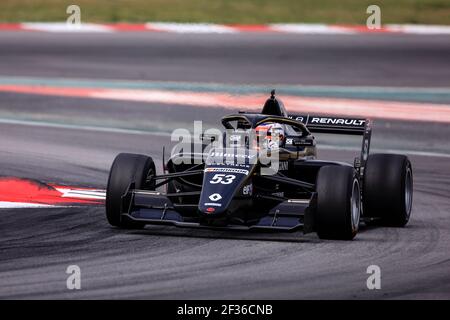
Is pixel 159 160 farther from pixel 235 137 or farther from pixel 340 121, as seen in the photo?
pixel 235 137

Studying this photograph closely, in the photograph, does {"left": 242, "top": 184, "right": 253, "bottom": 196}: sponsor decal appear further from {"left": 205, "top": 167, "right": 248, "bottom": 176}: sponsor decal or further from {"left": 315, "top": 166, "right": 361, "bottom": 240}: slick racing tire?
{"left": 315, "top": 166, "right": 361, "bottom": 240}: slick racing tire

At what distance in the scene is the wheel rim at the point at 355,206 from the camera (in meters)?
11.8

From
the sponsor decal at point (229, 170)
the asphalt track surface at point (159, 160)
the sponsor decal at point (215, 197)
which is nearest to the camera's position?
the asphalt track surface at point (159, 160)

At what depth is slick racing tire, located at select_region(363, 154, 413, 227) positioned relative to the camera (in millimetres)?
12656

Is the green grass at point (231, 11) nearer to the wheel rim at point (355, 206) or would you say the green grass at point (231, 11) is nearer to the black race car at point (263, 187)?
the black race car at point (263, 187)

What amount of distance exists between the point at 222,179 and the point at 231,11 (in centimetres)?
1788

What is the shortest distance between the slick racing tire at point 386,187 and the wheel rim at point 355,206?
458 mm

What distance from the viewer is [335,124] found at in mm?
13945

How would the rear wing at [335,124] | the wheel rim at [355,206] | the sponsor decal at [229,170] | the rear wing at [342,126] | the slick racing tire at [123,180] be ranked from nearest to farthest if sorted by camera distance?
the sponsor decal at [229,170] → the wheel rim at [355,206] → the slick racing tire at [123,180] → the rear wing at [342,126] → the rear wing at [335,124]

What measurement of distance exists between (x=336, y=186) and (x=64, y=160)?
6.22 meters

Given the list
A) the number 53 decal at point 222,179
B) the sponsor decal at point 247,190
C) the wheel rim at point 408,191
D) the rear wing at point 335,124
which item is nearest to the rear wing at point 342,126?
the rear wing at point 335,124

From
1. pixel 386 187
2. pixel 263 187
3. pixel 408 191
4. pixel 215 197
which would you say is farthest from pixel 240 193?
pixel 408 191

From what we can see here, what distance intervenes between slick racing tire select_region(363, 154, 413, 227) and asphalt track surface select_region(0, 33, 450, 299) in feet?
0.62

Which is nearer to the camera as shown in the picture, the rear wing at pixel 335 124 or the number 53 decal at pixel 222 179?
the number 53 decal at pixel 222 179
